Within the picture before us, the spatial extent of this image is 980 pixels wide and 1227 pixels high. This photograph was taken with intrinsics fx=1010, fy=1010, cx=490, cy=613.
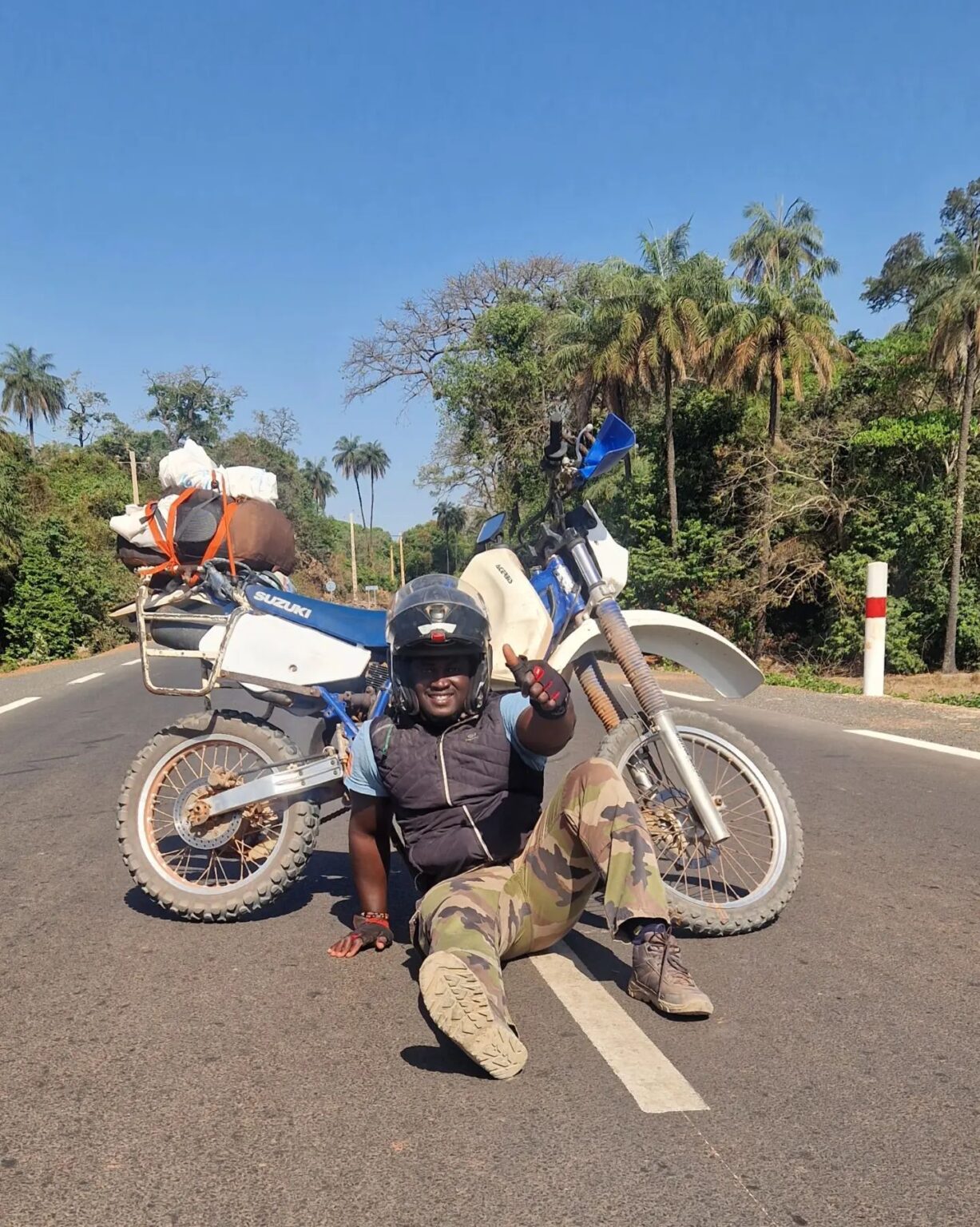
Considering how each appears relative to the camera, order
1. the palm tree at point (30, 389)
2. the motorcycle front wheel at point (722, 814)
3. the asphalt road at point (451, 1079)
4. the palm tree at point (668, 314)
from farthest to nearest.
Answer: the palm tree at point (30, 389) < the palm tree at point (668, 314) < the motorcycle front wheel at point (722, 814) < the asphalt road at point (451, 1079)

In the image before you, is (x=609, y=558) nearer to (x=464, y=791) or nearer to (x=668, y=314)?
(x=464, y=791)

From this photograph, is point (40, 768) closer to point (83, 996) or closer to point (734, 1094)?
point (83, 996)

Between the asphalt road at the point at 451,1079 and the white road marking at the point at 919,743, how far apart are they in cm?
321

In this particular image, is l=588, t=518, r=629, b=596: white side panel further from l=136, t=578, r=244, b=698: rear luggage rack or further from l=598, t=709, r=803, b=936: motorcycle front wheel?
l=136, t=578, r=244, b=698: rear luggage rack

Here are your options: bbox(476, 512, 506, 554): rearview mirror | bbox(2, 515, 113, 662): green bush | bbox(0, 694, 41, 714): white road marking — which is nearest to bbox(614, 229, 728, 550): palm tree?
bbox(0, 694, 41, 714): white road marking

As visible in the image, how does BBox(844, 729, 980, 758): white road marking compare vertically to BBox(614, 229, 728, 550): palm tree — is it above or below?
below

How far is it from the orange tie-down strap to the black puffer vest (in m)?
1.44

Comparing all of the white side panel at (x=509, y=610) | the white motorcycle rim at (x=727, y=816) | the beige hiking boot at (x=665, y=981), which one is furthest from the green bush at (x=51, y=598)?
the beige hiking boot at (x=665, y=981)

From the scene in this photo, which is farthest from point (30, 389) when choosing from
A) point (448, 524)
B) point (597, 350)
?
point (597, 350)

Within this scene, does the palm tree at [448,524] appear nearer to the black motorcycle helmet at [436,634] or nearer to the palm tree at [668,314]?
the palm tree at [668,314]

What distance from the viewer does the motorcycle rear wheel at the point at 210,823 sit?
4117 millimetres

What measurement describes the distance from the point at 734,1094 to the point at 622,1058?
34 centimetres

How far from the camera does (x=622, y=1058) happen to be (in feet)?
9.36

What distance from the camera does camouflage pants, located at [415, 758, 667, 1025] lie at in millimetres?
3062
